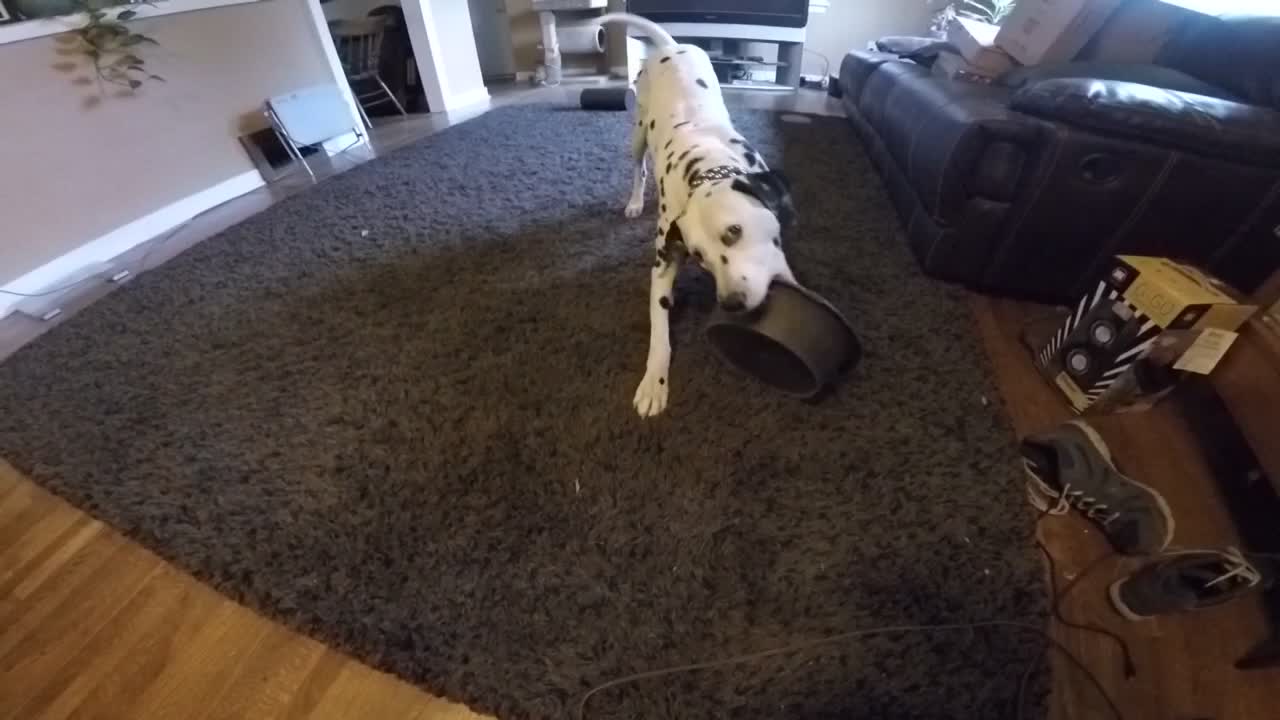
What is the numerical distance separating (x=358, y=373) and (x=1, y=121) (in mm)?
1841

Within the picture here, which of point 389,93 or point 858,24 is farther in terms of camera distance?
point 858,24

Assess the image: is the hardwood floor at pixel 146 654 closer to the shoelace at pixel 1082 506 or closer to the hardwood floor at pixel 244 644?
the hardwood floor at pixel 244 644

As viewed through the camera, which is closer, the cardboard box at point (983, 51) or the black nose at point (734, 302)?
the black nose at point (734, 302)

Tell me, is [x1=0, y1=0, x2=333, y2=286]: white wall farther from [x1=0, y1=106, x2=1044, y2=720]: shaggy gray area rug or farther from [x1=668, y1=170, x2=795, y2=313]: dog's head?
[x1=668, y1=170, x2=795, y2=313]: dog's head

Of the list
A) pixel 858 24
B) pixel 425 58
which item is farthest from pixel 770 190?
Answer: pixel 858 24

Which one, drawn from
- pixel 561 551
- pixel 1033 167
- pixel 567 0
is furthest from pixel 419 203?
pixel 567 0

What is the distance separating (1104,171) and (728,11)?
138 inches

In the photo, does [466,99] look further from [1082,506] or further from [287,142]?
[1082,506]

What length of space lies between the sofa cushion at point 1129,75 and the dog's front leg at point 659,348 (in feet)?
4.04

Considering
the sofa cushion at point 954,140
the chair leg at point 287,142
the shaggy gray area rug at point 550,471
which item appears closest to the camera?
the shaggy gray area rug at point 550,471

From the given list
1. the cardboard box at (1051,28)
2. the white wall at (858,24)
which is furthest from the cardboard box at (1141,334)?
the white wall at (858,24)

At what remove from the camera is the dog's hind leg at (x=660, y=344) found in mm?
1421

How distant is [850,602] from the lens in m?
1.03

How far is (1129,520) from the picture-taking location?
3.57 feet
